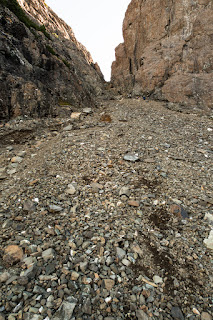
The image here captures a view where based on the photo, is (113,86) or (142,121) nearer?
(142,121)

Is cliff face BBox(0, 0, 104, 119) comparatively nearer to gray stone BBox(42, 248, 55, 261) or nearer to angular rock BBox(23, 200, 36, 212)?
angular rock BBox(23, 200, 36, 212)

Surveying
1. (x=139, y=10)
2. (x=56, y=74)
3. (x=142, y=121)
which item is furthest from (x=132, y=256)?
(x=139, y=10)

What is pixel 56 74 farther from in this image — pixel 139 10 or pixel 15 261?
pixel 139 10

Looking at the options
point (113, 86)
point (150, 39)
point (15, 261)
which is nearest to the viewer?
point (15, 261)

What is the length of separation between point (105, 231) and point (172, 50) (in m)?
28.6

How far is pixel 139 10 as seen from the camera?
96.9ft

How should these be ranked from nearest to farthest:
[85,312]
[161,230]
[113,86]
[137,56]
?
[85,312] → [161,230] → [137,56] → [113,86]

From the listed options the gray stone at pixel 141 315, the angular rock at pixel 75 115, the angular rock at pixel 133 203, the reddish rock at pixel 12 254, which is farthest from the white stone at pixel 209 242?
the angular rock at pixel 75 115

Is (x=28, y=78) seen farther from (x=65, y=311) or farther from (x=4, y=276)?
(x=65, y=311)

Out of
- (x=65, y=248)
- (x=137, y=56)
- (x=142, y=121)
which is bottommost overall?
(x=65, y=248)

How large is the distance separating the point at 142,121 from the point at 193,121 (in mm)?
5040

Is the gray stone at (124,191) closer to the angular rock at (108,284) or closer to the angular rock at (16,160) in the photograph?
the angular rock at (108,284)

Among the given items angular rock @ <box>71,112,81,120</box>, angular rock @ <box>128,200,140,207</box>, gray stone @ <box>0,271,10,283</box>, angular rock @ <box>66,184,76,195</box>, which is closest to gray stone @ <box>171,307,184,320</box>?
angular rock @ <box>128,200,140,207</box>

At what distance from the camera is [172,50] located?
2445cm
